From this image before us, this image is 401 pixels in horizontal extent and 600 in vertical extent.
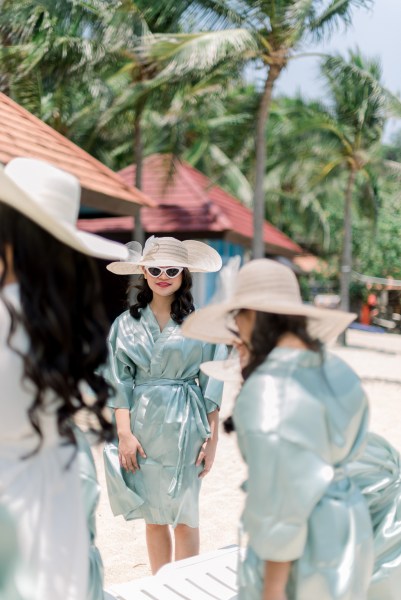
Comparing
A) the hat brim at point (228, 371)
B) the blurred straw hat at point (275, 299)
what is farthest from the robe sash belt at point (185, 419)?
the blurred straw hat at point (275, 299)

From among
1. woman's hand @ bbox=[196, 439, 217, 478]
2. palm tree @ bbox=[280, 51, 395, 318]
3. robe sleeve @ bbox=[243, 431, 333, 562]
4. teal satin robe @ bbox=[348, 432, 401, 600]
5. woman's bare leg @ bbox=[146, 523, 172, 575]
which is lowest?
woman's bare leg @ bbox=[146, 523, 172, 575]

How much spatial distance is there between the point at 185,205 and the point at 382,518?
51.8ft

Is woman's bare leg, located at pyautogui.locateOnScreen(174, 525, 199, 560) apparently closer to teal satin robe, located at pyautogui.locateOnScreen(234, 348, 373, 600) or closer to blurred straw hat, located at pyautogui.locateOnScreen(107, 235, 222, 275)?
blurred straw hat, located at pyautogui.locateOnScreen(107, 235, 222, 275)

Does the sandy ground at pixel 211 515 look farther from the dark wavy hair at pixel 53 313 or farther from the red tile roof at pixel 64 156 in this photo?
the red tile roof at pixel 64 156

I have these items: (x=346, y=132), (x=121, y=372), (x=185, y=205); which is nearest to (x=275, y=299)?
(x=121, y=372)

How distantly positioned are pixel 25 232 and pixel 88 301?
22 cm

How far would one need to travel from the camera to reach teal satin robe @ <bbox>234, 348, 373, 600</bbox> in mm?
1577

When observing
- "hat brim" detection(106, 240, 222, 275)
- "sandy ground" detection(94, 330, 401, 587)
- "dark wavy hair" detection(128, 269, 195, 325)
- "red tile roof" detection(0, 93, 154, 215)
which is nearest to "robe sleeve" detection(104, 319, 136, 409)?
"dark wavy hair" detection(128, 269, 195, 325)

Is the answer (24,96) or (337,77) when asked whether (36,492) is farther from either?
(337,77)

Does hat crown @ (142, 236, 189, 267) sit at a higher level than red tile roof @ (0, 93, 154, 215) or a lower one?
lower

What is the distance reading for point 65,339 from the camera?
1.51m

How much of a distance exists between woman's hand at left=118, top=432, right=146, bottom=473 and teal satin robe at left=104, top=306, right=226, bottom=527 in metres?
0.03

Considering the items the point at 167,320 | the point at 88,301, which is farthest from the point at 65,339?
the point at 167,320

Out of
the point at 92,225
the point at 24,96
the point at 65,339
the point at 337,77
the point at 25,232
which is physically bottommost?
the point at 92,225
